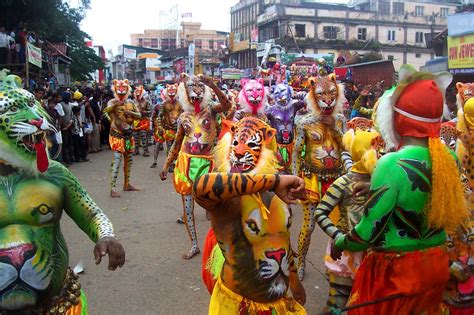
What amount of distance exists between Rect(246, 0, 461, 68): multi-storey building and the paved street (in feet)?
171

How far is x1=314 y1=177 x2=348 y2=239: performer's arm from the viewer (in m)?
2.94

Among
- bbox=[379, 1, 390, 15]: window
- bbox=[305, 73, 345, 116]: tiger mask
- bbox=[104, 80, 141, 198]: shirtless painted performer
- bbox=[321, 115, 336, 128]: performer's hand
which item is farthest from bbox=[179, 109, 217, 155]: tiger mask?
bbox=[379, 1, 390, 15]: window

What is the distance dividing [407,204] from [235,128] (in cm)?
113

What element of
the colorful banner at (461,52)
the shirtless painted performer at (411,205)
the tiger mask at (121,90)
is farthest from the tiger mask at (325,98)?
the colorful banner at (461,52)

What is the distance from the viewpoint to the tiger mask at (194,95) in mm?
6070

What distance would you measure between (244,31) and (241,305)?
89.5 m

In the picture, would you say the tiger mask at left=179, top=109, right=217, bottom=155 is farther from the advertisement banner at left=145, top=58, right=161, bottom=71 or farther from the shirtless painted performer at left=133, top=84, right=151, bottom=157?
the advertisement banner at left=145, top=58, right=161, bottom=71

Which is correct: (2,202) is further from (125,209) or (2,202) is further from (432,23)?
(432,23)

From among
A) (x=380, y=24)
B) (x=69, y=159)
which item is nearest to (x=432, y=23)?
(x=380, y=24)

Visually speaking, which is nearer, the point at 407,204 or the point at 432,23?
the point at 407,204

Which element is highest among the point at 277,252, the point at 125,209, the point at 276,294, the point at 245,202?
the point at 245,202

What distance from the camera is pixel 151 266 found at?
568 centimetres

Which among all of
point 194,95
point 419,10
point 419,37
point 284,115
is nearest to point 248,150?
point 194,95

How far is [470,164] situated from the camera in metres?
3.71
